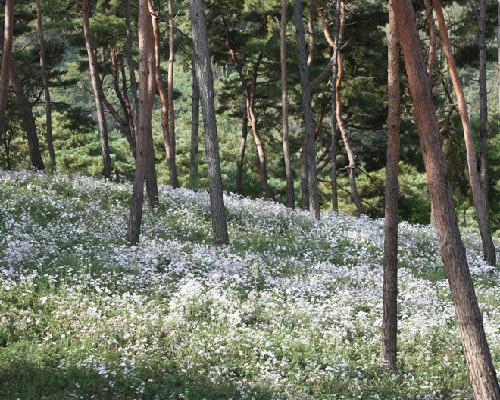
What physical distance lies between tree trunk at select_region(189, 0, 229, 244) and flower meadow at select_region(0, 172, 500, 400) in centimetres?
75

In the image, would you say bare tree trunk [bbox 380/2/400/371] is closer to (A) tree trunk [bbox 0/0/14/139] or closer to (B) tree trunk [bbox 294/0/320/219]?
(B) tree trunk [bbox 294/0/320/219]

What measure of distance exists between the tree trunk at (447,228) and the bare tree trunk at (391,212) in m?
1.27

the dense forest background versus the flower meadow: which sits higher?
the dense forest background

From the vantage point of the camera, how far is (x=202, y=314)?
11.1 m

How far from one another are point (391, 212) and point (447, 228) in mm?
1940

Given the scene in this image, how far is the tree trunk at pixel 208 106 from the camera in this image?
15438mm

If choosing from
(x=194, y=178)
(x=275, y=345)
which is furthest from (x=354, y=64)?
(x=275, y=345)

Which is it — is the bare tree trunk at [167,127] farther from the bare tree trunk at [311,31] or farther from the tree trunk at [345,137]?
the tree trunk at [345,137]

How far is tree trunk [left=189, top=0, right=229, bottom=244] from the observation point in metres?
15.4

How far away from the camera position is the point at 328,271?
47.7 ft

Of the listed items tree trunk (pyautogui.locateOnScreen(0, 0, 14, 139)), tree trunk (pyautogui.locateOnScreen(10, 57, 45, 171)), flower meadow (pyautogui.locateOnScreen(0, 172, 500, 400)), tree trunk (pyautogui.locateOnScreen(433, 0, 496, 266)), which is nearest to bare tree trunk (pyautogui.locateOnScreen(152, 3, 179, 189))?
tree trunk (pyautogui.locateOnScreen(10, 57, 45, 171))

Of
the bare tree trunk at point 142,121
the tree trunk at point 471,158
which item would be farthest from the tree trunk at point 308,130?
the bare tree trunk at point 142,121

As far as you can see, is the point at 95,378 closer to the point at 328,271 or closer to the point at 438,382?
the point at 438,382

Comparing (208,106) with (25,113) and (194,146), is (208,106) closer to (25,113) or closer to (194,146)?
(25,113)
